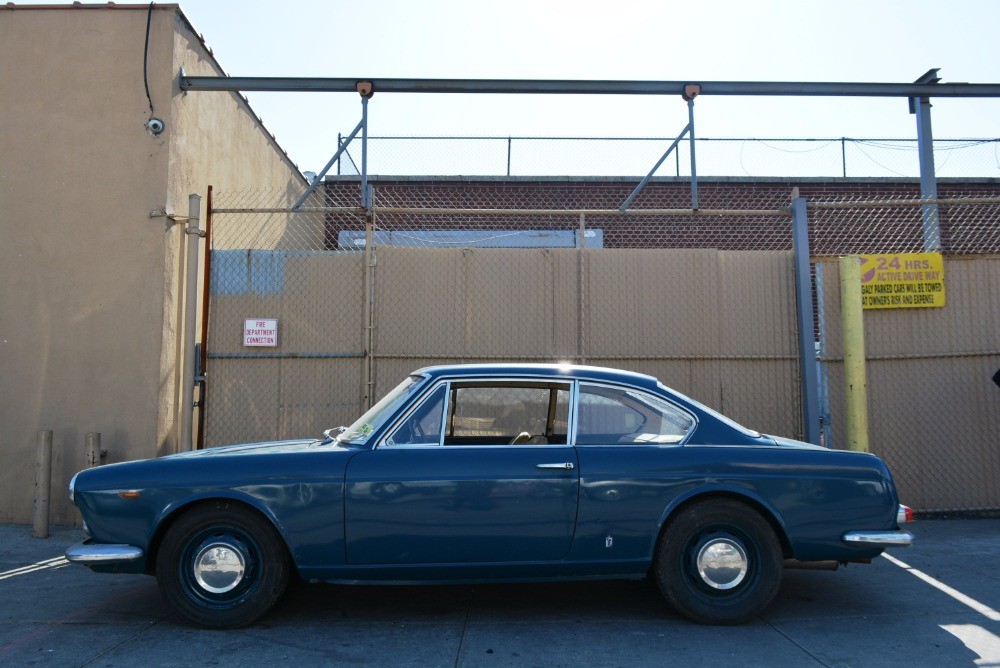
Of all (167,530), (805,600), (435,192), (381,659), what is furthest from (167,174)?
(435,192)

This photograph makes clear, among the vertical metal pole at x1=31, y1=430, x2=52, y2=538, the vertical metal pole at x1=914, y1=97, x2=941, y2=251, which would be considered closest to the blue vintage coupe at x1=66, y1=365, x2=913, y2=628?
the vertical metal pole at x1=31, y1=430, x2=52, y2=538

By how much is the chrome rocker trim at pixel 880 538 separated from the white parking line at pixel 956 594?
0.80m

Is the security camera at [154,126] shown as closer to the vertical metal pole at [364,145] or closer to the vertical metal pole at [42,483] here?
the vertical metal pole at [364,145]

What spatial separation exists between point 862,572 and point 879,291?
3078 mm

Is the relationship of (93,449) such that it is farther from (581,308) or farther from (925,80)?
(925,80)

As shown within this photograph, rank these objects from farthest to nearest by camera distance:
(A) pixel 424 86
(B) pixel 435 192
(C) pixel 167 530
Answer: (B) pixel 435 192, (A) pixel 424 86, (C) pixel 167 530

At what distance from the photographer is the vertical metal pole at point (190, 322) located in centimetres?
734

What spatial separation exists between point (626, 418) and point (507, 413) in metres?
0.74

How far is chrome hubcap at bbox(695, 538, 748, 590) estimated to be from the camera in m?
4.52

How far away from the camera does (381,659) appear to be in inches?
159

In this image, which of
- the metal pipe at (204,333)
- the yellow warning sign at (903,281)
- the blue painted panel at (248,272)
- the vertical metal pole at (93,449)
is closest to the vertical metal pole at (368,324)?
the blue painted panel at (248,272)

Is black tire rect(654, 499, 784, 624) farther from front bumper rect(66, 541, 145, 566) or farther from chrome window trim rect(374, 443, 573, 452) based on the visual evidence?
front bumper rect(66, 541, 145, 566)

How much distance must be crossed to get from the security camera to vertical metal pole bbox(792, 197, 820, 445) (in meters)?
6.12

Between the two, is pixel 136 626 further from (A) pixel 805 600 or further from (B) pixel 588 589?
(A) pixel 805 600
